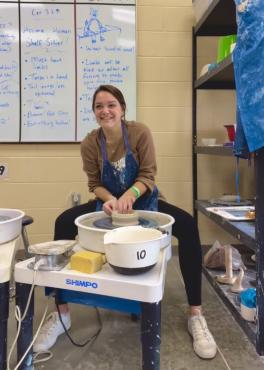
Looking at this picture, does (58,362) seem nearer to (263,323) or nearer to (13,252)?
(13,252)

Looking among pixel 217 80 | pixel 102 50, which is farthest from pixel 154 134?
pixel 102 50

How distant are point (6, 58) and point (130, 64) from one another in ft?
2.57

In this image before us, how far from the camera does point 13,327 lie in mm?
1411

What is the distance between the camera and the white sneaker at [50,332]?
4.07 ft

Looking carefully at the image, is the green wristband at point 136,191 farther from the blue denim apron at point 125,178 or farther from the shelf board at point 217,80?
the shelf board at point 217,80

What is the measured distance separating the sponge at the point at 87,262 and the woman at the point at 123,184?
0.42 m

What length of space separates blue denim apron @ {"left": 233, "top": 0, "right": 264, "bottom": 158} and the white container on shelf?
0.93 metres

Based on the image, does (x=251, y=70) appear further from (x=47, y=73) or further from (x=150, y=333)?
(x=47, y=73)

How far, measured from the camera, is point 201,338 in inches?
48.9

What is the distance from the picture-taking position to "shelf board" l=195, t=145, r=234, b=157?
5.19ft

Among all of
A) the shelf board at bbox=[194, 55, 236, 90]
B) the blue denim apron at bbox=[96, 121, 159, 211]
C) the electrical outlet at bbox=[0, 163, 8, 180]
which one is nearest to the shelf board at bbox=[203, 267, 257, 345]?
the blue denim apron at bbox=[96, 121, 159, 211]

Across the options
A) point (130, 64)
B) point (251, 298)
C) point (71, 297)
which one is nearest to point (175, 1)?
point (130, 64)

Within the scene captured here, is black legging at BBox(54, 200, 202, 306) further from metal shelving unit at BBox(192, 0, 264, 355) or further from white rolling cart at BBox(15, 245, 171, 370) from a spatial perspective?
white rolling cart at BBox(15, 245, 171, 370)

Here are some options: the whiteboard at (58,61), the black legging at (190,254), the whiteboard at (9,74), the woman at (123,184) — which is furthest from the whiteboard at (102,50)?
the black legging at (190,254)
